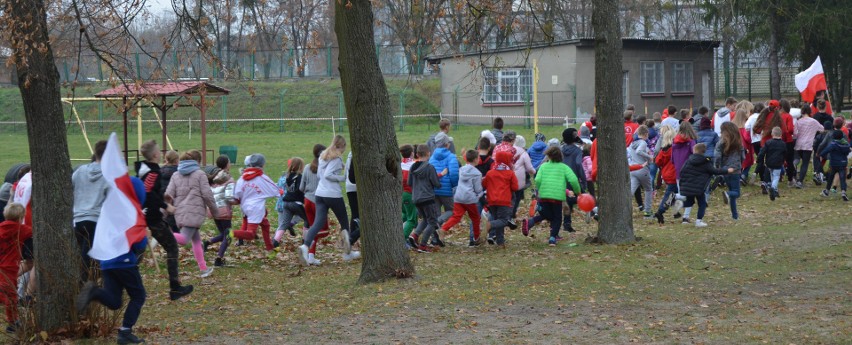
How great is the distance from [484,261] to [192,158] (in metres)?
4.07

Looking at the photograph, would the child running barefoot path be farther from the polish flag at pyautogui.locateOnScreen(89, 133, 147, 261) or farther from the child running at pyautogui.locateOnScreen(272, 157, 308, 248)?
the polish flag at pyautogui.locateOnScreen(89, 133, 147, 261)

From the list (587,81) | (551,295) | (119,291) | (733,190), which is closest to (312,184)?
(551,295)

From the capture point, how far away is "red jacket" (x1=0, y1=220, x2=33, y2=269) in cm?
904

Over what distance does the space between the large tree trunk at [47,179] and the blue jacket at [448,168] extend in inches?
248

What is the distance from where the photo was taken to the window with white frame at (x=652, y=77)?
143ft

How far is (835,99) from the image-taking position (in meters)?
42.5

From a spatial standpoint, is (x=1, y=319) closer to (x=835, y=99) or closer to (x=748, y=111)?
(x=748, y=111)

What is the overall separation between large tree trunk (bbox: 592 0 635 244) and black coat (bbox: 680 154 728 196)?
90.0 inches

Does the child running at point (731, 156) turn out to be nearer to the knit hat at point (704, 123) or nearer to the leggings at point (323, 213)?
the knit hat at point (704, 123)

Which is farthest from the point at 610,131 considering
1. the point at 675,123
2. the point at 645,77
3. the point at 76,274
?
the point at 645,77

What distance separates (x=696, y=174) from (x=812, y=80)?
907 cm

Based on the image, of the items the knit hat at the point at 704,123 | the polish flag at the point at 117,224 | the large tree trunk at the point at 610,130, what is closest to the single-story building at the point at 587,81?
the knit hat at the point at 704,123

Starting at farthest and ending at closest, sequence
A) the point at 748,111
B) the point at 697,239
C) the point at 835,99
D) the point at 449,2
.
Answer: the point at 835,99
the point at 748,111
the point at 697,239
the point at 449,2

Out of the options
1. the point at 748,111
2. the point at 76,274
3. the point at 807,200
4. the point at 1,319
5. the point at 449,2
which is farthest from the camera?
the point at 748,111
